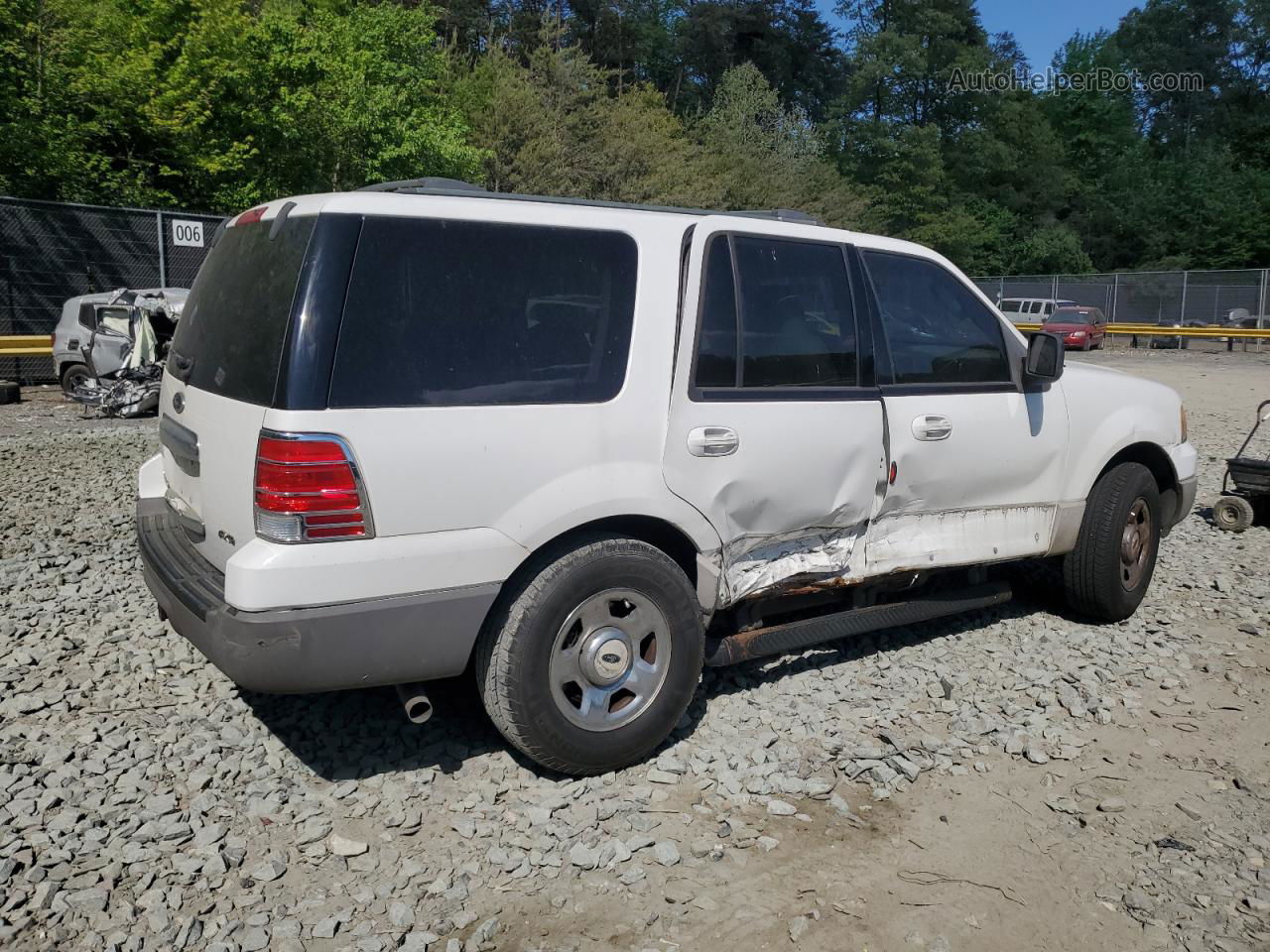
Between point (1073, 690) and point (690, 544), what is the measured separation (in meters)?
2.05

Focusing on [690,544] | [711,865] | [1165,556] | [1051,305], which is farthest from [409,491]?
[1051,305]

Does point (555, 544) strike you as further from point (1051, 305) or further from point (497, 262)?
point (1051, 305)

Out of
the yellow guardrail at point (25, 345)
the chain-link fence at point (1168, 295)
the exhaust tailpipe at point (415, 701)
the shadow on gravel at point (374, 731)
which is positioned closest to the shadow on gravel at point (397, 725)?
the shadow on gravel at point (374, 731)

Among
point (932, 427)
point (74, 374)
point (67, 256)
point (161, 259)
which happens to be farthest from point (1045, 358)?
point (67, 256)

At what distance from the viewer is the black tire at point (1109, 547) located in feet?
17.8

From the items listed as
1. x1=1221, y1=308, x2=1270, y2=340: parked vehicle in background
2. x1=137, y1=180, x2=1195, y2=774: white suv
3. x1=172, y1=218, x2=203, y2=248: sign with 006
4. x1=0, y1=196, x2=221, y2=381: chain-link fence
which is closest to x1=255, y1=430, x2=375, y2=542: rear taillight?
x1=137, y1=180, x2=1195, y2=774: white suv

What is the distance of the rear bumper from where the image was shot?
323 cm

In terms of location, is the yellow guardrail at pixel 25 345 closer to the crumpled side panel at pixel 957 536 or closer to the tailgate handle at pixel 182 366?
the tailgate handle at pixel 182 366

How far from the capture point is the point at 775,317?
425cm

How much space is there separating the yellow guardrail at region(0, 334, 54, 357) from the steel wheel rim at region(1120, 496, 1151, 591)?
15.1m

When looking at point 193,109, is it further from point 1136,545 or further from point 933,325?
point 1136,545

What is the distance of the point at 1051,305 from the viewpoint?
36.0 meters

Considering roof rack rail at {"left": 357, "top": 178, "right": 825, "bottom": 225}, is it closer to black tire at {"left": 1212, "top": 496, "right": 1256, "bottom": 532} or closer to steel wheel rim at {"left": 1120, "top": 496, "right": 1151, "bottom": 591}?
steel wheel rim at {"left": 1120, "top": 496, "right": 1151, "bottom": 591}

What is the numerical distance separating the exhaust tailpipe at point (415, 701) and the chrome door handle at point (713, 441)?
127cm
